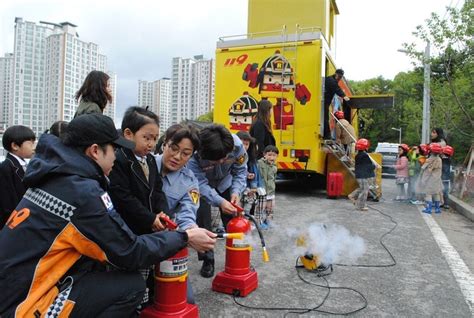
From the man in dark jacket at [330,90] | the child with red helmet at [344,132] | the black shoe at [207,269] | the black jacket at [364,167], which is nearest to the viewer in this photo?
the black shoe at [207,269]

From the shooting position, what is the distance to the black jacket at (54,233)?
171cm

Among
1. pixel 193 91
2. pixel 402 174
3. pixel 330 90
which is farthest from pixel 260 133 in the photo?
pixel 193 91

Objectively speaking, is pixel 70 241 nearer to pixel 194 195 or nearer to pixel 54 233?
pixel 54 233

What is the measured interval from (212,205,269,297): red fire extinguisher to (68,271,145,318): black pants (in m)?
1.23

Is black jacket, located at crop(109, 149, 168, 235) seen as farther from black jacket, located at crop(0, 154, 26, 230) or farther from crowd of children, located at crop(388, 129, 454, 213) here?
crowd of children, located at crop(388, 129, 454, 213)

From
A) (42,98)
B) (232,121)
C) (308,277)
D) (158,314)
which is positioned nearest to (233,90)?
(232,121)

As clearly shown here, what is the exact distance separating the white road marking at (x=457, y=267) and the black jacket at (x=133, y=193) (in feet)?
8.56

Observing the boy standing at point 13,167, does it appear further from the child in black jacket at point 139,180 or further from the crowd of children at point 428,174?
the crowd of children at point 428,174

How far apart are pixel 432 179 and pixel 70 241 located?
833cm

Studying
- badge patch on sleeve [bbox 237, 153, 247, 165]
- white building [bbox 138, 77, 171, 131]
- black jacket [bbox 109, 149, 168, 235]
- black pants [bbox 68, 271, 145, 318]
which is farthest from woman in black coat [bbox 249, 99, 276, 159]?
white building [bbox 138, 77, 171, 131]

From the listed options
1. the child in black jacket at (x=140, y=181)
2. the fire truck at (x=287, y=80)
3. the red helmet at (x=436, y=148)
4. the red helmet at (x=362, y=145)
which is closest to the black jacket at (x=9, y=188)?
the child in black jacket at (x=140, y=181)

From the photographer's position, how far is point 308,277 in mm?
3707

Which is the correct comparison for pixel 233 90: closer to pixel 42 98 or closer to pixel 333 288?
pixel 333 288

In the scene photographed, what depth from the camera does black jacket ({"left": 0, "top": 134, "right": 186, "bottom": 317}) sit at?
171 cm
